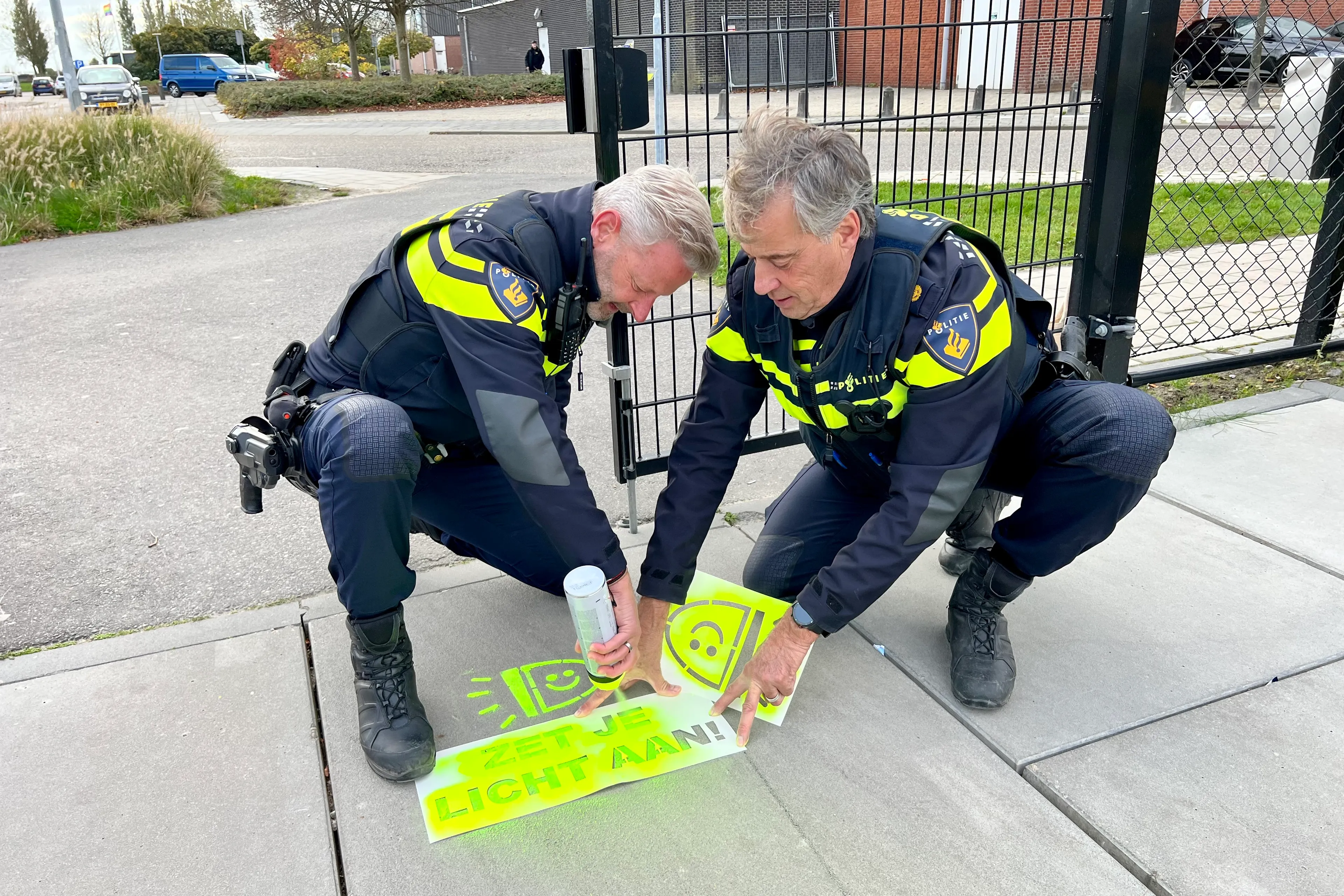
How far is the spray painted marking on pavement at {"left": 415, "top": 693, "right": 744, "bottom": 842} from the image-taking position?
1873 mm

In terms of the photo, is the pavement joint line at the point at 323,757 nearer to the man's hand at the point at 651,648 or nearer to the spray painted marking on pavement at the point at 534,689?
the spray painted marking on pavement at the point at 534,689

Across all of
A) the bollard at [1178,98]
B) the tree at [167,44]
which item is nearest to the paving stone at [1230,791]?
the bollard at [1178,98]

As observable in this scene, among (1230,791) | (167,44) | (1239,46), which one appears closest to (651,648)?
(1230,791)

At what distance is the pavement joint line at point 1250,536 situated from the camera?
2637 mm

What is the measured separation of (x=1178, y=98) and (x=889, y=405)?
11.8 feet

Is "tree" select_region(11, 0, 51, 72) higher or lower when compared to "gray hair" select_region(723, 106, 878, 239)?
higher

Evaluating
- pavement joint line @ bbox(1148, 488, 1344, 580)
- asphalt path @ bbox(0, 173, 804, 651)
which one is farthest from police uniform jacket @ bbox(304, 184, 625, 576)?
→ pavement joint line @ bbox(1148, 488, 1344, 580)

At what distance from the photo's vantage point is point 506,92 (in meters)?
26.9

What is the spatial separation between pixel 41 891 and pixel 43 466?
2328 millimetres

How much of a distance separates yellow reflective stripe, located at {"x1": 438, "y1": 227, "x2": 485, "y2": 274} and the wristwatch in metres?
0.94

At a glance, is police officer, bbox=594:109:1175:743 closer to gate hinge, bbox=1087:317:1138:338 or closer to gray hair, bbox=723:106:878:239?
gray hair, bbox=723:106:878:239

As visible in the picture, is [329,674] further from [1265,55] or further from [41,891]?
[1265,55]

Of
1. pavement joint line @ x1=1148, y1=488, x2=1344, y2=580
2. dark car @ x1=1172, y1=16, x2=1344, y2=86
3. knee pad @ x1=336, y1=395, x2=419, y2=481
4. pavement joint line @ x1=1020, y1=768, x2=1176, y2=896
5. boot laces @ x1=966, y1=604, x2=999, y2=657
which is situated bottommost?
pavement joint line @ x1=1020, y1=768, x2=1176, y2=896

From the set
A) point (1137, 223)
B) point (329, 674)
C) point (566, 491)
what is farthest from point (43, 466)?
point (1137, 223)
